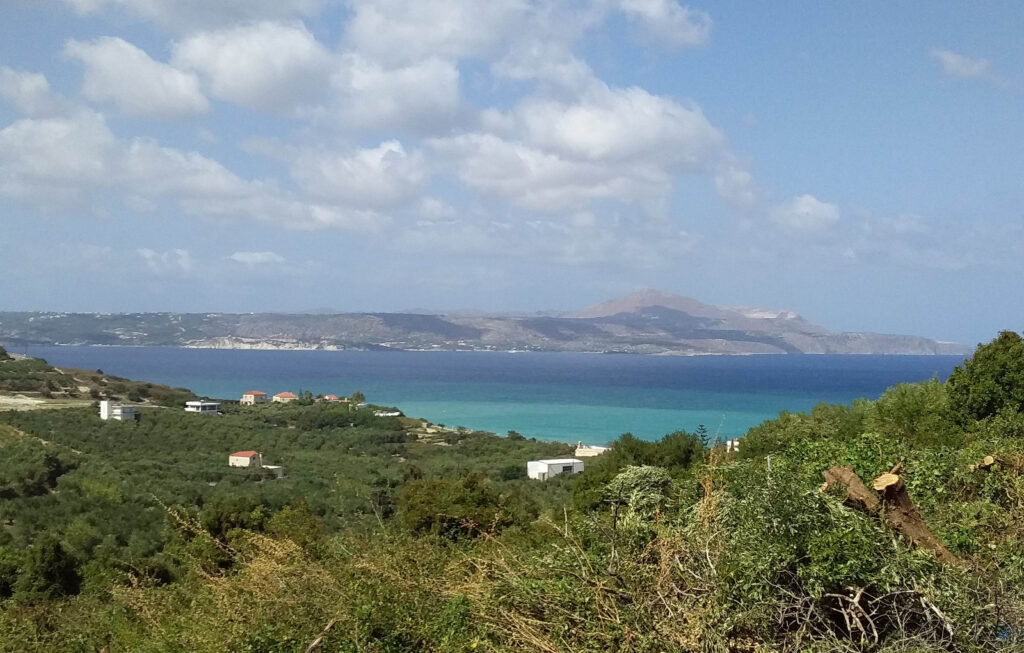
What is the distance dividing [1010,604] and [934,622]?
1.82ft

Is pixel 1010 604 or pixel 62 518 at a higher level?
pixel 1010 604

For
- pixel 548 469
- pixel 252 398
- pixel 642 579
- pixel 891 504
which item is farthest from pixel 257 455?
pixel 252 398

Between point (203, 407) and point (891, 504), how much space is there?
56.7 meters

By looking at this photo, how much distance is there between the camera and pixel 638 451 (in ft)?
63.4

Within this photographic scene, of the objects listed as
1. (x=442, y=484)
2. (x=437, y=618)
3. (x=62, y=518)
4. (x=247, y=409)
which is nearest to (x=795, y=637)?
(x=437, y=618)

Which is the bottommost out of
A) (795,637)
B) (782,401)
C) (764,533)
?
(782,401)

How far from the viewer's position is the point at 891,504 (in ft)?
17.4

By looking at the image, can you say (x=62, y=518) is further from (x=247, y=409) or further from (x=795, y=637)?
(x=247, y=409)

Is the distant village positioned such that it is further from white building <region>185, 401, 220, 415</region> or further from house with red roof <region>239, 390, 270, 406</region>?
house with red roof <region>239, 390, 270, 406</region>

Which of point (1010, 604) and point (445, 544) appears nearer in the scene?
point (1010, 604)

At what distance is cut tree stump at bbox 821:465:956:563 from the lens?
5184 millimetres

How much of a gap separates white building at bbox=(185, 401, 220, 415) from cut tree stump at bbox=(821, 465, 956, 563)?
53.5 metres

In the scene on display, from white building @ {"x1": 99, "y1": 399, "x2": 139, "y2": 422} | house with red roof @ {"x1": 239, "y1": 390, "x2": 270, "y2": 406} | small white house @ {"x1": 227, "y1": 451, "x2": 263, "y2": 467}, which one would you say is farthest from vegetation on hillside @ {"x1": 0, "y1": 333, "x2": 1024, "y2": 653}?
house with red roof @ {"x1": 239, "y1": 390, "x2": 270, "y2": 406}

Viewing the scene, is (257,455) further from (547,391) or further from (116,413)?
(547,391)
